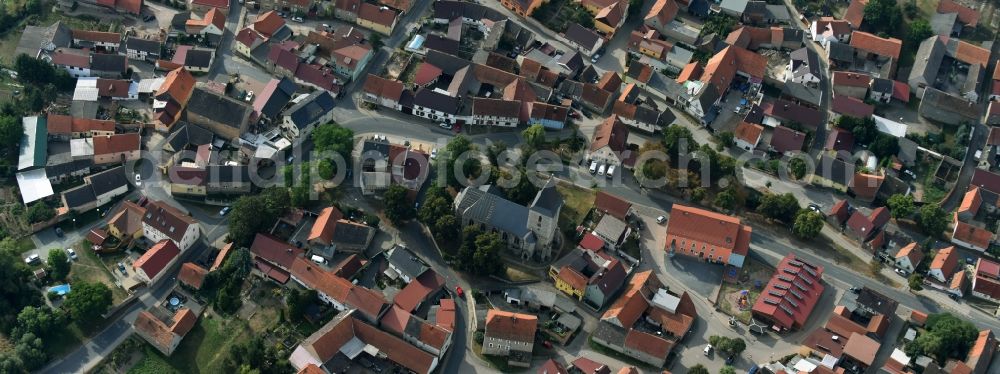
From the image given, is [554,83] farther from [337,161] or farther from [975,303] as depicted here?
[975,303]

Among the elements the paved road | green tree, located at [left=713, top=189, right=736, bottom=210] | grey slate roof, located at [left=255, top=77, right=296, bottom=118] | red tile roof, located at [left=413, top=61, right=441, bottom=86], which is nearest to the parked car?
the paved road

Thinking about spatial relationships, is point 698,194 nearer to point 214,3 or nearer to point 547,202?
point 547,202

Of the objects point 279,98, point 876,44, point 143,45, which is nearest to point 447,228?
point 279,98

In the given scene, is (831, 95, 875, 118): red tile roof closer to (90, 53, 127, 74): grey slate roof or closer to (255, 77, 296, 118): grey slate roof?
(255, 77, 296, 118): grey slate roof

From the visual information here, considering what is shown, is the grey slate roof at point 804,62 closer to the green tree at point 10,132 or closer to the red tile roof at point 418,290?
the red tile roof at point 418,290

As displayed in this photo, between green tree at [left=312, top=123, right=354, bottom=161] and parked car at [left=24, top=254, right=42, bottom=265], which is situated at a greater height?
green tree at [left=312, top=123, right=354, bottom=161]
